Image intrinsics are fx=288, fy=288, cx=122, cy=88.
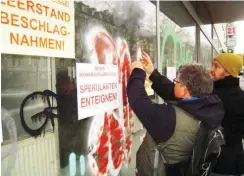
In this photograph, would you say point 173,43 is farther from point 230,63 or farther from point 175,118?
point 175,118

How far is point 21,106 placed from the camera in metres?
1.30

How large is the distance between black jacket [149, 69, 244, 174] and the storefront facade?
0.31 metres

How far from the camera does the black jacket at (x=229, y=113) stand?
2.31m

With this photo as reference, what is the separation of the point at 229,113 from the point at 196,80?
84cm

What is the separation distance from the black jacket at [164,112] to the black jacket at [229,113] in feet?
2.13

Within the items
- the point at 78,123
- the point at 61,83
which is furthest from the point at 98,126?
the point at 61,83

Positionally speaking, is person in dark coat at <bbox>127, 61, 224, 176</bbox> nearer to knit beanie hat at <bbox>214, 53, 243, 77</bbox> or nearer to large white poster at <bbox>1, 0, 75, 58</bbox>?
large white poster at <bbox>1, 0, 75, 58</bbox>

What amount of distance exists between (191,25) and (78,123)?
407 centimetres

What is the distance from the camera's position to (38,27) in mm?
1299

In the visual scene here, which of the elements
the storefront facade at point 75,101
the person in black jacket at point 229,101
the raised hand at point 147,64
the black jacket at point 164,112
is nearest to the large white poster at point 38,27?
the storefront facade at point 75,101

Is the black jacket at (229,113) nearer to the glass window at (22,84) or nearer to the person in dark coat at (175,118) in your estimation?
the person in dark coat at (175,118)

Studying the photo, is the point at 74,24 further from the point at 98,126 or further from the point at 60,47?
the point at 98,126

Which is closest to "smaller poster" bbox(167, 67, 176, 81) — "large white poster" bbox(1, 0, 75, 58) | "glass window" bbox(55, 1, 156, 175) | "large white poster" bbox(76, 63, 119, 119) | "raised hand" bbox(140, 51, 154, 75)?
"glass window" bbox(55, 1, 156, 175)

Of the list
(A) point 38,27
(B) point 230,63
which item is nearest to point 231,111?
(B) point 230,63
